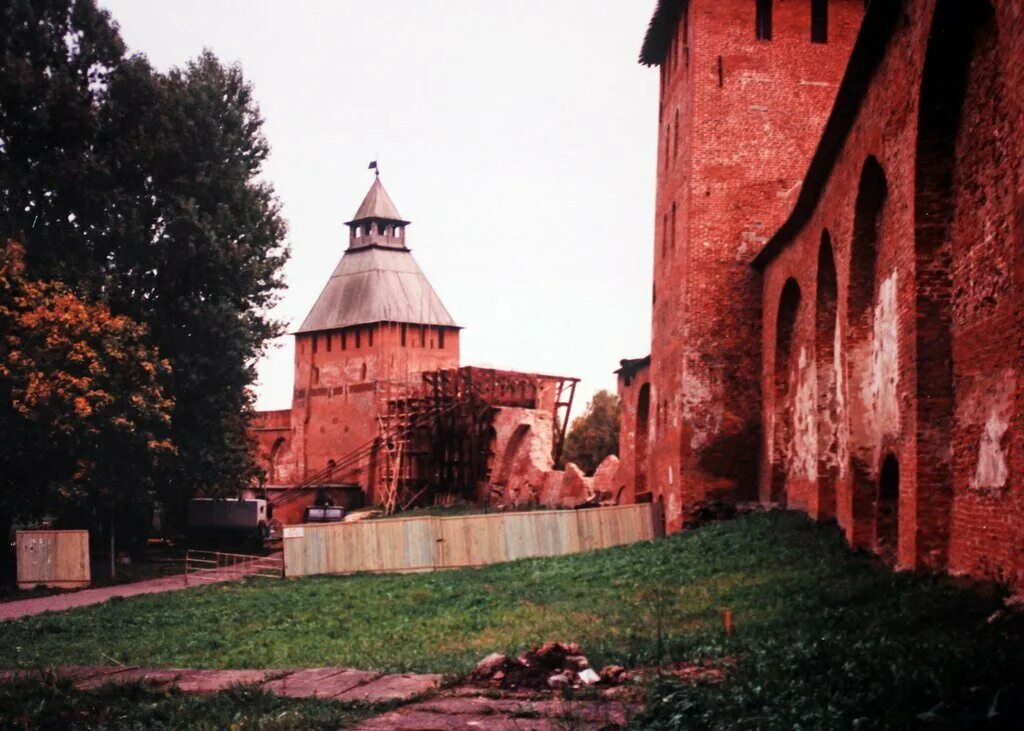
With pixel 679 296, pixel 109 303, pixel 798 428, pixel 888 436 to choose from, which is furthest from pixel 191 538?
pixel 888 436

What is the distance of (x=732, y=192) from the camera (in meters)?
24.1

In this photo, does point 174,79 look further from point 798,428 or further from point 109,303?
point 798,428

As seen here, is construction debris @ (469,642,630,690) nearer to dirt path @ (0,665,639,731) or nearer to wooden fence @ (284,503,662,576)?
dirt path @ (0,665,639,731)

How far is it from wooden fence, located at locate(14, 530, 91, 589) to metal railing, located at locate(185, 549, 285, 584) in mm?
2420

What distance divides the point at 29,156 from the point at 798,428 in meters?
18.1

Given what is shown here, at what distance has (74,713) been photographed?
8320mm

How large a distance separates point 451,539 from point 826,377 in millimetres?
10294

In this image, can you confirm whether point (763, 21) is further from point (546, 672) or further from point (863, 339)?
point (546, 672)

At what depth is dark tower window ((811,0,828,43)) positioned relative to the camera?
24.4m

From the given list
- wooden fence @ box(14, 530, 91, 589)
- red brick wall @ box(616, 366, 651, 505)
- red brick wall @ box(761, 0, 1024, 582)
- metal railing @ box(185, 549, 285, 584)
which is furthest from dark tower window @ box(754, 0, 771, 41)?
wooden fence @ box(14, 530, 91, 589)

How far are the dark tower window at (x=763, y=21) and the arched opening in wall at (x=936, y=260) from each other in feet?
44.0

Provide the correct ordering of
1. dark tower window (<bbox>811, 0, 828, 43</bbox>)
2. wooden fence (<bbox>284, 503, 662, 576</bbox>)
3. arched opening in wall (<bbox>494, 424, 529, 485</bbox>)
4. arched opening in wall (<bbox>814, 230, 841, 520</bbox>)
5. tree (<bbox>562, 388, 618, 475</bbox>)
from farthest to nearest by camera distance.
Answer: tree (<bbox>562, 388, 618, 475</bbox>), arched opening in wall (<bbox>494, 424, 529, 485</bbox>), wooden fence (<bbox>284, 503, 662, 576</bbox>), dark tower window (<bbox>811, 0, 828, 43</bbox>), arched opening in wall (<bbox>814, 230, 841, 520</bbox>)

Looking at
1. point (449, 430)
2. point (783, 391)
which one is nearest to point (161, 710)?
point (783, 391)

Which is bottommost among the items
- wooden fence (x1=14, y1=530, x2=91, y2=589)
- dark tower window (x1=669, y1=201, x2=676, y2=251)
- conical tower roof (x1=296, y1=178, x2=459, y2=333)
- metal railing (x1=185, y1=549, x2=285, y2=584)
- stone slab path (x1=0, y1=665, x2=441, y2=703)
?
metal railing (x1=185, y1=549, x2=285, y2=584)
